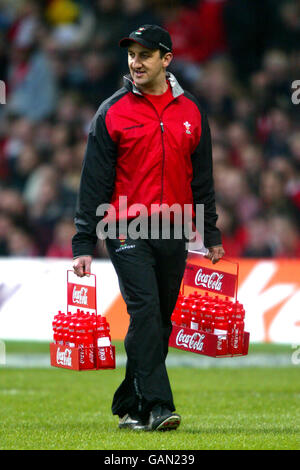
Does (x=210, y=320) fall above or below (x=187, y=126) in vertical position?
below

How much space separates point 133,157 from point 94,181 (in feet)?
0.90

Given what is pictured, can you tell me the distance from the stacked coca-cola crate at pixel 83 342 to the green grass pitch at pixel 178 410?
1.32 feet

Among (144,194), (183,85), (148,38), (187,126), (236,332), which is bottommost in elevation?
(236,332)

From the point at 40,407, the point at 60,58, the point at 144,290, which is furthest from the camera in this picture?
the point at 60,58

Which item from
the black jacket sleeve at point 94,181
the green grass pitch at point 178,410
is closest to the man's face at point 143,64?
the black jacket sleeve at point 94,181

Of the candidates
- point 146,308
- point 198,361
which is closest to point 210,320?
point 146,308

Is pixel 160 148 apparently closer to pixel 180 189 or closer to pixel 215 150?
pixel 180 189

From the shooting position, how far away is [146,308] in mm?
6324

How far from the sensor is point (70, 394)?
29.3 ft

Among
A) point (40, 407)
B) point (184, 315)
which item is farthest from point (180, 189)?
point (40, 407)

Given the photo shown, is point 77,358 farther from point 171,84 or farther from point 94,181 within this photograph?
point 171,84

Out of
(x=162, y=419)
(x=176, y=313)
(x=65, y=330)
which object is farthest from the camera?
(x=176, y=313)

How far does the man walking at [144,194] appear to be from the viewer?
6.33 metres

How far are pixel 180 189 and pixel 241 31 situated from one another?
9.16 m
